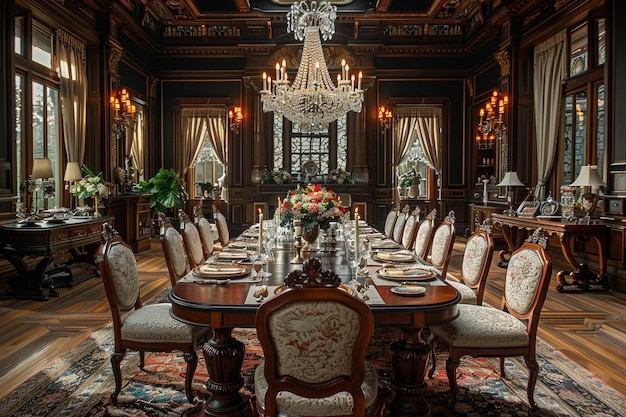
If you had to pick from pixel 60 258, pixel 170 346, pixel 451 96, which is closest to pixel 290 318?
pixel 170 346

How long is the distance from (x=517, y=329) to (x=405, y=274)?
2.12 feet

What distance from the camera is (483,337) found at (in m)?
2.61

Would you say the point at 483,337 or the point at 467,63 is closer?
the point at 483,337

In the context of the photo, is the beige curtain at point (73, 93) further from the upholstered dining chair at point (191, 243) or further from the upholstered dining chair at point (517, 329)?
the upholstered dining chair at point (517, 329)

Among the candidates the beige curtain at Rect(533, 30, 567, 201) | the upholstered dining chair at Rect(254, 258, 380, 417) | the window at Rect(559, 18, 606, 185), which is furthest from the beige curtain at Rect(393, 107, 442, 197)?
the upholstered dining chair at Rect(254, 258, 380, 417)

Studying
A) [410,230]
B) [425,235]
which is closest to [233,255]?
[425,235]

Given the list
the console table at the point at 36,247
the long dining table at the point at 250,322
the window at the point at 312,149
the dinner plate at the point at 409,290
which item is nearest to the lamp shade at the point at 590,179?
the long dining table at the point at 250,322

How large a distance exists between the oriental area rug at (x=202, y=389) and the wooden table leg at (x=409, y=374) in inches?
9.9

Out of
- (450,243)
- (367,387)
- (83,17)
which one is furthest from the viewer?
(83,17)

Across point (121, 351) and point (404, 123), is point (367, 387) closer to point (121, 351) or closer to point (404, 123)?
point (121, 351)

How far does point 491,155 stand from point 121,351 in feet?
28.4

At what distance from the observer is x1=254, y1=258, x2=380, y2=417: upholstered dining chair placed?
1737mm

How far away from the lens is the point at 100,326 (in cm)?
420

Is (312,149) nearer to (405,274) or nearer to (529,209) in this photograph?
(529,209)
